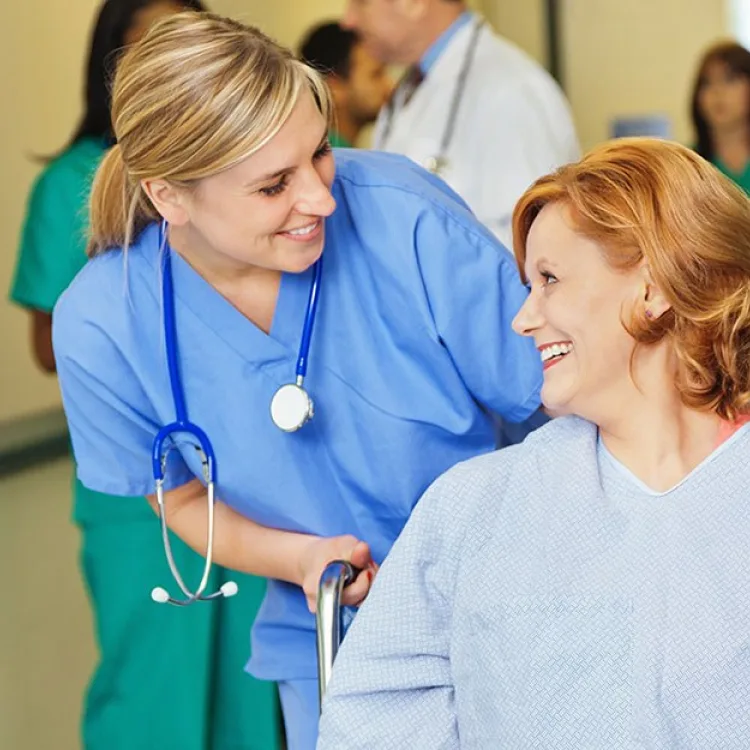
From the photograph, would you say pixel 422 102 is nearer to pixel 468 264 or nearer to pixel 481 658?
pixel 468 264

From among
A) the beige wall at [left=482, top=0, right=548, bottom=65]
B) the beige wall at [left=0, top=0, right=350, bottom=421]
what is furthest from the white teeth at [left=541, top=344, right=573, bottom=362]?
the beige wall at [left=482, top=0, right=548, bottom=65]

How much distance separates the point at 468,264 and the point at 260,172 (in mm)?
264

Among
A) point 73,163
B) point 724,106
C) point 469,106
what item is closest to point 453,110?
point 469,106

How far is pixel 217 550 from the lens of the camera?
161 cm

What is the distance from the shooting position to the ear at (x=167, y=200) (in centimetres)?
140

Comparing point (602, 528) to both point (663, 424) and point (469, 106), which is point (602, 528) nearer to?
point (663, 424)

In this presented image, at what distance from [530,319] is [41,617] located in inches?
76.5

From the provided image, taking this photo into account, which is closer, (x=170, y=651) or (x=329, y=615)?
(x=329, y=615)

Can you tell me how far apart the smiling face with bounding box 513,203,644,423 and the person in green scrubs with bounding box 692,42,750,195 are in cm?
278

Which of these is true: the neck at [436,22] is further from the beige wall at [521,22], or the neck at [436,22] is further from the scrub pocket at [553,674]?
the beige wall at [521,22]

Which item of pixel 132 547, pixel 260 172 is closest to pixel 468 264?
pixel 260 172

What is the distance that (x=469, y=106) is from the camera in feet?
8.11

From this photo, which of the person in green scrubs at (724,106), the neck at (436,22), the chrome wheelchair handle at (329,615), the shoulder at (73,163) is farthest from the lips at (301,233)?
the person in green scrubs at (724,106)

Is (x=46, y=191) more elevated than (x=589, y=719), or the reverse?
(x=589, y=719)
